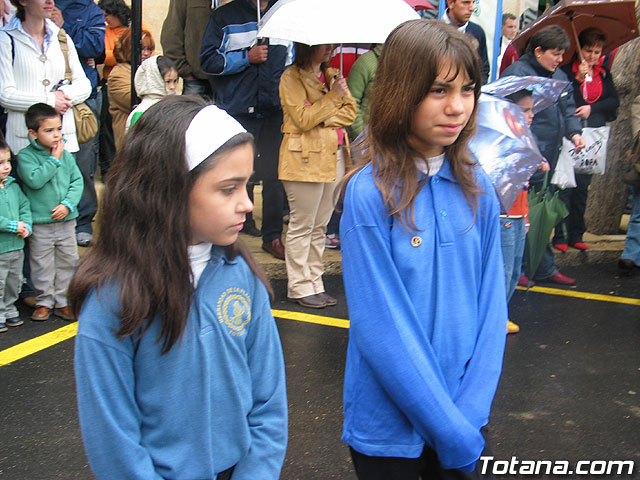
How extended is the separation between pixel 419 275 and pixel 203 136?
69 cm

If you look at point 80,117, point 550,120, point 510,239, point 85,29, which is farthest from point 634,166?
point 85,29

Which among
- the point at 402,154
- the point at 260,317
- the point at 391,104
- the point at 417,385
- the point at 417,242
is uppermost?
the point at 391,104

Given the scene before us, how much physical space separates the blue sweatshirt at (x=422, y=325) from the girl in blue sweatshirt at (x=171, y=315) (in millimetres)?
330

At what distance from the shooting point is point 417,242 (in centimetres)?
197

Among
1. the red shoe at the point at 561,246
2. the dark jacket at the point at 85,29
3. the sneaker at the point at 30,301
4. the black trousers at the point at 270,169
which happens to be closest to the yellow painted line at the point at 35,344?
the sneaker at the point at 30,301

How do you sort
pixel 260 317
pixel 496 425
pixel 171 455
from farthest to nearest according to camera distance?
pixel 496 425
pixel 260 317
pixel 171 455

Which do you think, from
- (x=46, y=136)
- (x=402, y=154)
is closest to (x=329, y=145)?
(x=46, y=136)

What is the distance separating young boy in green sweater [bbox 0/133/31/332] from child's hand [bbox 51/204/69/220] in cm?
16

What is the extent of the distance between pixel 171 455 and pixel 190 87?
18.5 ft

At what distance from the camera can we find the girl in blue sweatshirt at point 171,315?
1.64m

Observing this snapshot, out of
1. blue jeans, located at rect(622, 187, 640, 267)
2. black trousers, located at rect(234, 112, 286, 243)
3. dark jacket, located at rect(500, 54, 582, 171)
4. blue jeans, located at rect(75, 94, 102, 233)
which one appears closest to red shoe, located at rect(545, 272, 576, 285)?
blue jeans, located at rect(622, 187, 640, 267)

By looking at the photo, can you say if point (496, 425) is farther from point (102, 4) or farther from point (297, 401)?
point (102, 4)

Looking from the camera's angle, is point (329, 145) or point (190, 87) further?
point (190, 87)

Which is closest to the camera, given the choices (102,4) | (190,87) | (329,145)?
(329,145)
